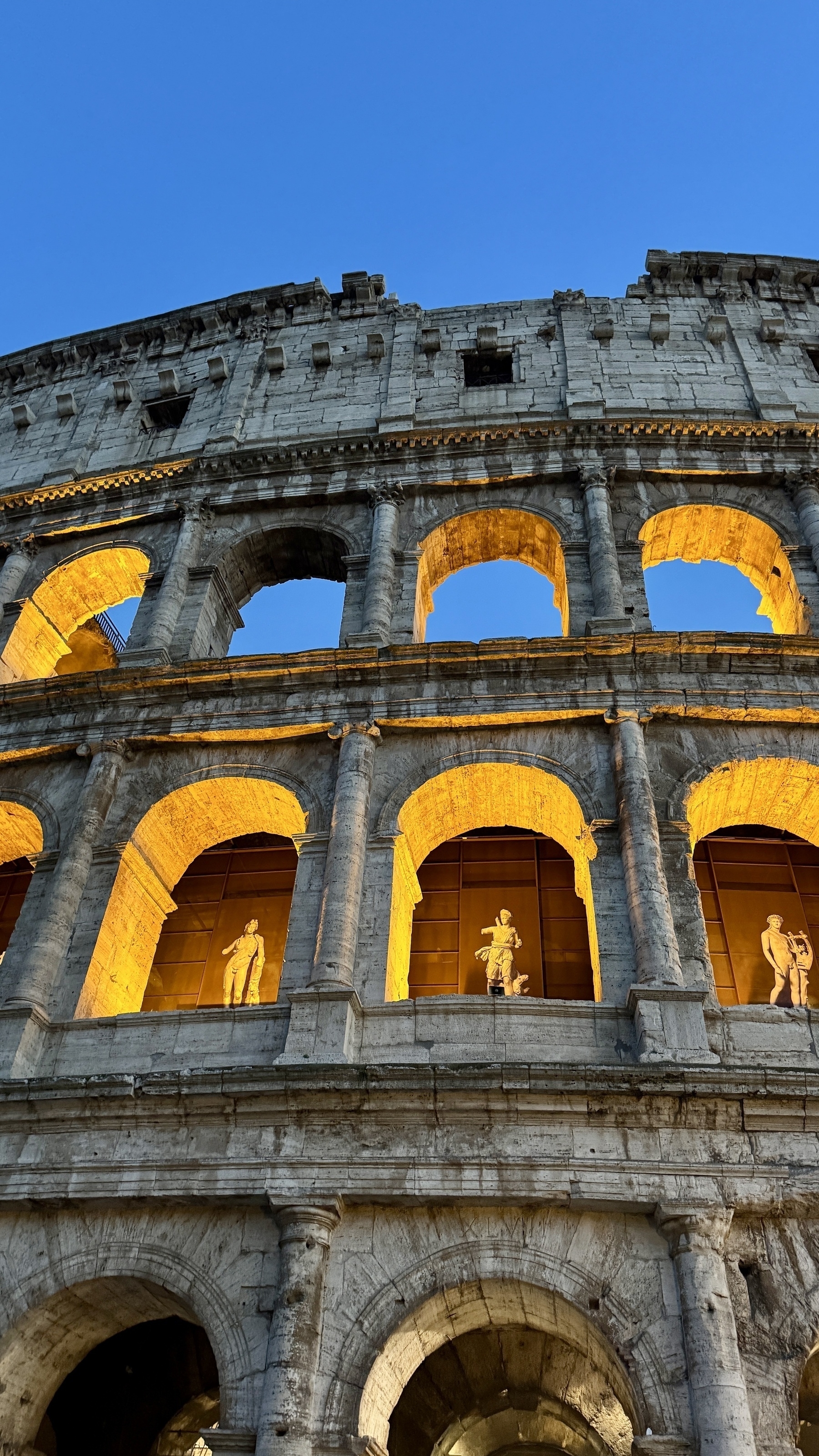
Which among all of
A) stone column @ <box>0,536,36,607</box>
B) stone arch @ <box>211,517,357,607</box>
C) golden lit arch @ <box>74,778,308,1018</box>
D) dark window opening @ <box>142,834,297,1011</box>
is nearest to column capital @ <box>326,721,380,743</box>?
golden lit arch @ <box>74,778,308,1018</box>

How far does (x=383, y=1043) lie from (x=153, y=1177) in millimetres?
2189

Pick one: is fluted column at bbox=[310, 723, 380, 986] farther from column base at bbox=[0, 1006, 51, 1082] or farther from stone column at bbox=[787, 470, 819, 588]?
stone column at bbox=[787, 470, 819, 588]

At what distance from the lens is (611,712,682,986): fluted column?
985cm

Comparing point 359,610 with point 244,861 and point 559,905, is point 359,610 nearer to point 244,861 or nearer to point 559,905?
point 244,861

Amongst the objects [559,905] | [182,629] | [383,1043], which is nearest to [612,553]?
[559,905]

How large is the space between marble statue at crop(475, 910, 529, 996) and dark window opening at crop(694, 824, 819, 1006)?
2.12m

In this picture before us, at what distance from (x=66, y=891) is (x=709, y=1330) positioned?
7.06 metres

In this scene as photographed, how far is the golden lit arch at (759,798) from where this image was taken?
38.1ft

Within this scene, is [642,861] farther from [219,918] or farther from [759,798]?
[219,918]

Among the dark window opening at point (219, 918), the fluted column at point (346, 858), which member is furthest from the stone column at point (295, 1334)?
the dark window opening at point (219, 918)

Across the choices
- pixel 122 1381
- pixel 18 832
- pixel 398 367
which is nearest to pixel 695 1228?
pixel 122 1381

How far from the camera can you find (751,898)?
13.0 metres

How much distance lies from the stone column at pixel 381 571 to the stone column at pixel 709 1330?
7281mm

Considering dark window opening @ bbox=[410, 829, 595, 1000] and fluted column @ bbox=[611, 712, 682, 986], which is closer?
fluted column @ bbox=[611, 712, 682, 986]
